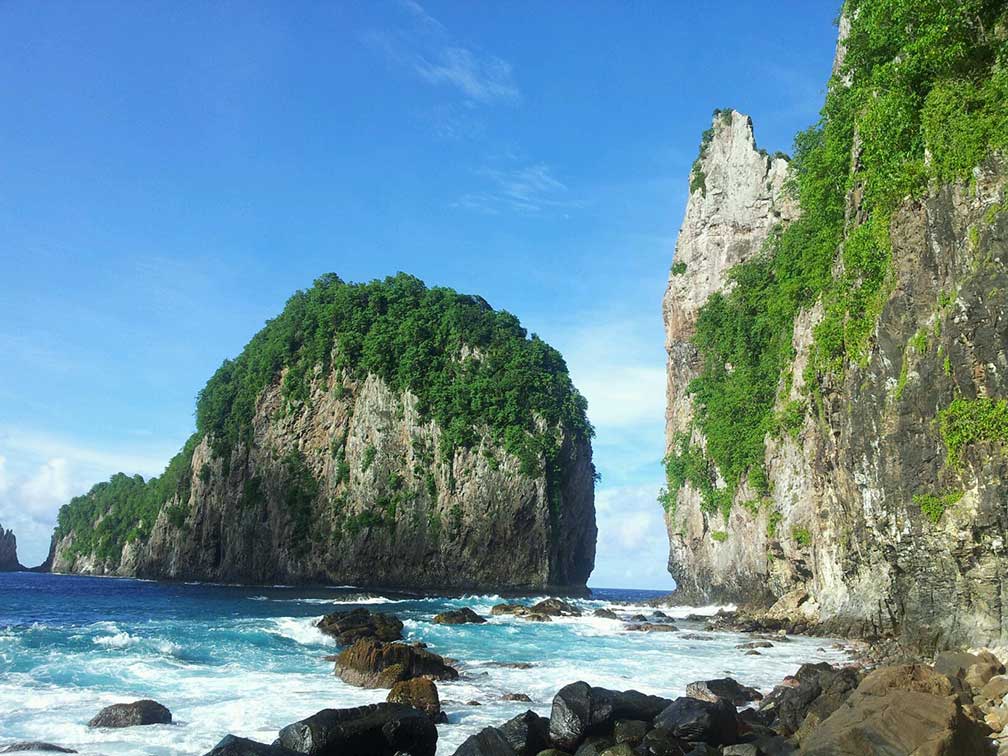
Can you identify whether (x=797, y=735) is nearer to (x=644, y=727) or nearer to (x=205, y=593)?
(x=644, y=727)

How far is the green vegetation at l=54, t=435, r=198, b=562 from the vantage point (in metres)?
82.2

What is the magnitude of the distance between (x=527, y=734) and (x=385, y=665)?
266 inches

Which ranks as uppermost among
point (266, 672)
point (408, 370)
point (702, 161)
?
point (702, 161)

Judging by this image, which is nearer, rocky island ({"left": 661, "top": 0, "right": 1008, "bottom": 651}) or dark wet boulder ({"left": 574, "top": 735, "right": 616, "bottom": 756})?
dark wet boulder ({"left": 574, "top": 735, "right": 616, "bottom": 756})

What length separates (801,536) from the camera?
30.4 metres

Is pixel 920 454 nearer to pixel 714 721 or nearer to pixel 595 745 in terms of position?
pixel 714 721

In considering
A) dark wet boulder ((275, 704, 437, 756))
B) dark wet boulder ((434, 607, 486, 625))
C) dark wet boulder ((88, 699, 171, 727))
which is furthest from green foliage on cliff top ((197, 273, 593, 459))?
dark wet boulder ((275, 704, 437, 756))

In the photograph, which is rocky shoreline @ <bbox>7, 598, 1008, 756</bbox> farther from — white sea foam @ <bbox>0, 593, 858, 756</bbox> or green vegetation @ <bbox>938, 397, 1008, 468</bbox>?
green vegetation @ <bbox>938, 397, 1008, 468</bbox>

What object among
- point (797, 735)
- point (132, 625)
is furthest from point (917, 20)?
point (132, 625)

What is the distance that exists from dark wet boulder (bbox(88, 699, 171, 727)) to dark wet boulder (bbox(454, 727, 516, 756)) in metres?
6.08

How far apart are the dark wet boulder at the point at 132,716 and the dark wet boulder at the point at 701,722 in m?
8.57

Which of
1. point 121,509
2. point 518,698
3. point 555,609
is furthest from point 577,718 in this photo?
point 121,509

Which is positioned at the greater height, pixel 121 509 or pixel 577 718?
pixel 121 509

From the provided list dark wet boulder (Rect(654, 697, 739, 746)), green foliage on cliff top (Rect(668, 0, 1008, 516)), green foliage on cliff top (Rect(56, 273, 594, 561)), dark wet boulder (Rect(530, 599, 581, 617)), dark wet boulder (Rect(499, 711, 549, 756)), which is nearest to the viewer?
dark wet boulder (Rect(499, 711, 549, 756))
